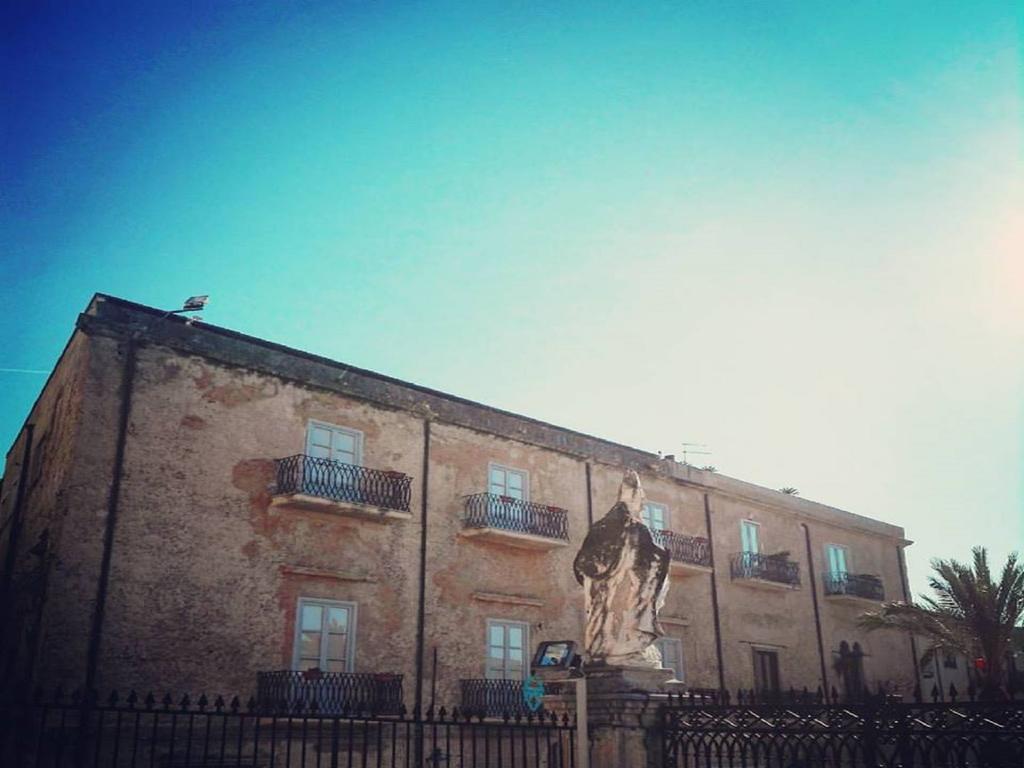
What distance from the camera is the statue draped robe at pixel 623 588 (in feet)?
27.2

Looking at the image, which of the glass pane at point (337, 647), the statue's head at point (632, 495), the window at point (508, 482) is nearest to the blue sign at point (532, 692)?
the window at point (508, 482)

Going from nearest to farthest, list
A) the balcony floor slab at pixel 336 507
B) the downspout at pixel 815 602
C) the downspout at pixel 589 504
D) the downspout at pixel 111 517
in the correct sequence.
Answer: the downspout at pixel 111 517 → the balcony floor slab at pixel 336 507 → the downspout at pixel 589 504 → the downspout at pixel 815 602

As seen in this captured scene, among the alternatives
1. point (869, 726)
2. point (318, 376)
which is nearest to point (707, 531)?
point (318, 376)

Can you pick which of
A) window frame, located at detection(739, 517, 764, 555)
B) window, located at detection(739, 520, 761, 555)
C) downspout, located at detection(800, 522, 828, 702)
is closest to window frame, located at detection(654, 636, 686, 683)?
window frame, located at detection(739, 517, 764, 555)

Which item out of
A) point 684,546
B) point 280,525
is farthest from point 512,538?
point 684,546

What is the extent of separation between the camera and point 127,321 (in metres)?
14.2

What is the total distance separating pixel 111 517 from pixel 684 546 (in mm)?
13303

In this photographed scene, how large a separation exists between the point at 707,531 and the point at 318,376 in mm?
11778

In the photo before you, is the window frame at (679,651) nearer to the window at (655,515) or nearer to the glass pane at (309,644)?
the window at (655,515)

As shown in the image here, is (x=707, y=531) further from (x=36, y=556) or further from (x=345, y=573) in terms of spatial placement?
(x=36, y=556)

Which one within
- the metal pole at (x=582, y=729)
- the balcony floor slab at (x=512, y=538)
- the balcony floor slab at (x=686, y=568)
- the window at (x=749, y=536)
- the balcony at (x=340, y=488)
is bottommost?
the metal pole at (x=582, y=729)

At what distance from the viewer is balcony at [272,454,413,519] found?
48.9 feet

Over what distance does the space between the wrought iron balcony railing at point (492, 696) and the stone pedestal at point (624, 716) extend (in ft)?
29.0

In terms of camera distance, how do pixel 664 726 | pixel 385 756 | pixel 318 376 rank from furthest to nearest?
pixel 318 376 < pixel 385 756 < pixel 664 726
